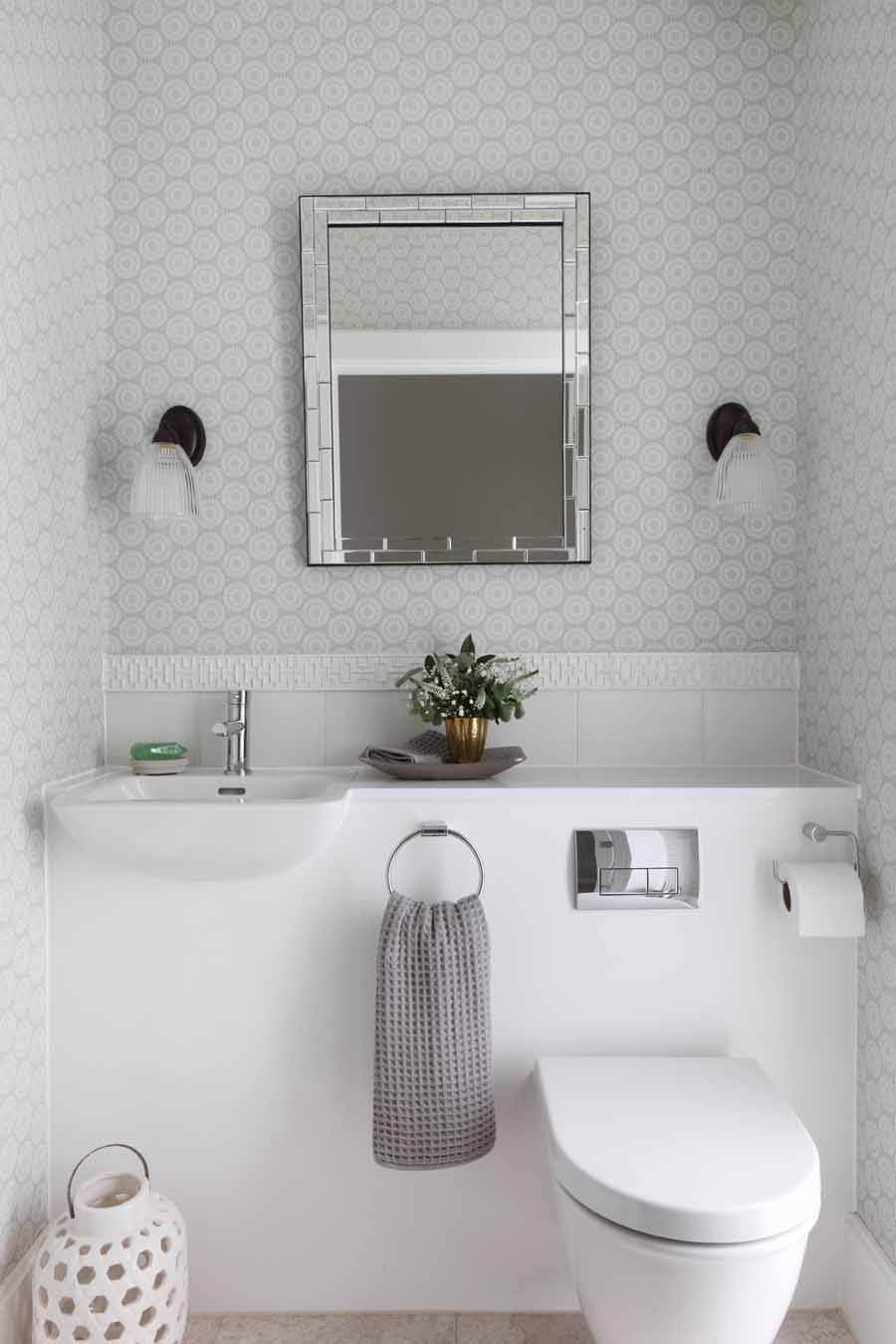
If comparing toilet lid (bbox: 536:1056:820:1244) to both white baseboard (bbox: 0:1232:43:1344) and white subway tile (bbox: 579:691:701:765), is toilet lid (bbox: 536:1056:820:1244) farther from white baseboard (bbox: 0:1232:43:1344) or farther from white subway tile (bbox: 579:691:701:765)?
white baseboard (bbox: 0:1232:43:1344)

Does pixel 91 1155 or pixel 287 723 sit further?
pixel 287 723

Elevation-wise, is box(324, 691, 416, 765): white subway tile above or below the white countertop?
above

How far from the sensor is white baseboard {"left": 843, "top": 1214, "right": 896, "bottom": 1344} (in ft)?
4.98

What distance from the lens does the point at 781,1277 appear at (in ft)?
3.92

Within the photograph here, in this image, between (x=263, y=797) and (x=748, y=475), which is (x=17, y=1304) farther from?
(x=748, y=475)

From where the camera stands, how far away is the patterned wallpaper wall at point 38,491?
1529 millimetres

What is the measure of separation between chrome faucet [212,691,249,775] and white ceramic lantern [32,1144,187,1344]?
0.74 metres

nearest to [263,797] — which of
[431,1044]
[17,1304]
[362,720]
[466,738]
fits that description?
[362,720]

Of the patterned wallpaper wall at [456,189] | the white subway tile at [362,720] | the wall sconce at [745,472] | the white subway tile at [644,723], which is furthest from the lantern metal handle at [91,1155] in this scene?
the wall sconce at [745,472]

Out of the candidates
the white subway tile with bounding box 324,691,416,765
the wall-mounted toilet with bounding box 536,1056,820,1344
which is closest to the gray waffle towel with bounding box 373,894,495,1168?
the wall-mounted toilet with bounding box 536,1056,820,1344

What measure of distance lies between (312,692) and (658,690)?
0.72 meters

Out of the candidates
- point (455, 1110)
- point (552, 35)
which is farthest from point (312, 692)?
point (552, 35)

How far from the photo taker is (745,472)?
1824 millimetres

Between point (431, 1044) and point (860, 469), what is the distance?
4.02 feet
